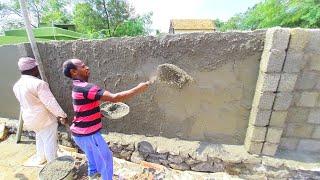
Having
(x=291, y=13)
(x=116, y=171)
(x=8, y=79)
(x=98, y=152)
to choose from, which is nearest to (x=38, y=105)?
(x=98, y=152)

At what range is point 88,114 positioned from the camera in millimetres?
2561

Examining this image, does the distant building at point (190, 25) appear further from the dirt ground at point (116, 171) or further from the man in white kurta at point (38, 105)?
the man in white kurta at point (38, 105)

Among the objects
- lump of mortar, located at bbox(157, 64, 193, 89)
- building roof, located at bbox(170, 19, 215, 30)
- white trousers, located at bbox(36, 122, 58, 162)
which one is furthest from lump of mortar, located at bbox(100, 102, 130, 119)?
building roof, located at bbox(170, 19, 215, 30)

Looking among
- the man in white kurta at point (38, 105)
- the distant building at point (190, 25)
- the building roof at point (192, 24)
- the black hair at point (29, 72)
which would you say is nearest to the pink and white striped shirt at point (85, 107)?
the man in white kurta at point (38, 105)

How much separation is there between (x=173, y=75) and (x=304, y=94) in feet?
5.14

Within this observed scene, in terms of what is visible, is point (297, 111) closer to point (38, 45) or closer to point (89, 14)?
point (38, 45)

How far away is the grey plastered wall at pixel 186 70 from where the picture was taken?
2.91 meters

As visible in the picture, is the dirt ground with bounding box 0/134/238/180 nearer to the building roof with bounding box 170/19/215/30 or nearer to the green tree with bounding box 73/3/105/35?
the green tree with bounding box 73/3/105/35

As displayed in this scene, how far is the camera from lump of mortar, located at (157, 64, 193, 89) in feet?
9.44

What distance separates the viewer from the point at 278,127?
113 inches

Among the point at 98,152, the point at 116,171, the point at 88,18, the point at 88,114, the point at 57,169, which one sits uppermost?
the point at 88,18

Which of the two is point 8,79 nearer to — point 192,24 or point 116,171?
point 116,171

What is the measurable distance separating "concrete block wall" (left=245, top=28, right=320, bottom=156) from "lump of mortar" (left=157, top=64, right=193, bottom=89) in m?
0.90

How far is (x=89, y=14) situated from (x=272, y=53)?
59.7ft
